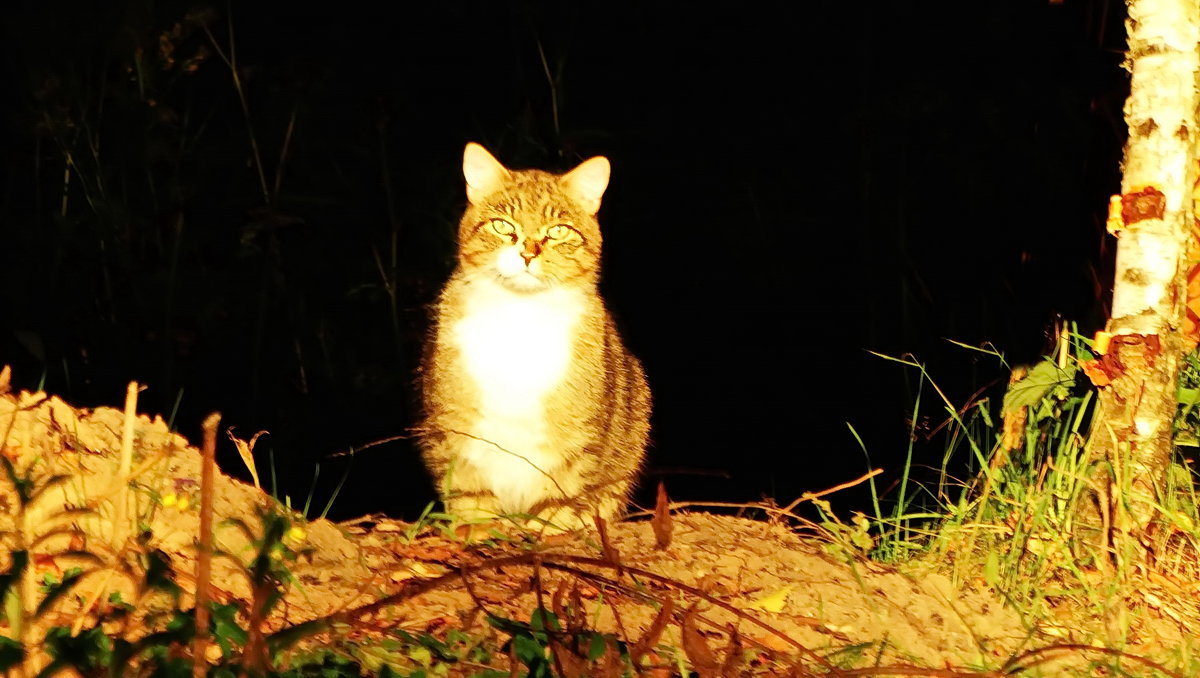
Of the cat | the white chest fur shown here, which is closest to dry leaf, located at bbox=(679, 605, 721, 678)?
the cat

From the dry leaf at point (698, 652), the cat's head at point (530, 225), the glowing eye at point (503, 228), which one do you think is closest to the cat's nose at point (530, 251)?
the cat's head at point (530, 225)

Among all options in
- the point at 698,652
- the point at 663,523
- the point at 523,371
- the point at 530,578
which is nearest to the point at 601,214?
the point at 523,371

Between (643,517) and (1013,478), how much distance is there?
1651 mm

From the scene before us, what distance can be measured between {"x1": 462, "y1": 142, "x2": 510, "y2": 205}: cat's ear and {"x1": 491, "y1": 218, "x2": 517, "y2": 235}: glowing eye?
19 centimetres

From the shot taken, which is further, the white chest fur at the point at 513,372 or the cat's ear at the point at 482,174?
the cat's ear at the point at 482,174

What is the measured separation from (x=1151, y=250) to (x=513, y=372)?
72.5 inches

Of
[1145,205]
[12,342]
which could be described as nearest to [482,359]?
[1145,205]

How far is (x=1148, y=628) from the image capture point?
135 inches

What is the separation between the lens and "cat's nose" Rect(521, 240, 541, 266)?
4.28 meters

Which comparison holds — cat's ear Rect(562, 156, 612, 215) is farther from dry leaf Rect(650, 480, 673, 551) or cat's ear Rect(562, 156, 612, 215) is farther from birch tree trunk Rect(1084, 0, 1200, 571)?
dry leaf Rect(650, 480, 673, 551)

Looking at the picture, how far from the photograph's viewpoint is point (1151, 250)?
12.5ft

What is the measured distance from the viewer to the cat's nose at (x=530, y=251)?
14.0 ft

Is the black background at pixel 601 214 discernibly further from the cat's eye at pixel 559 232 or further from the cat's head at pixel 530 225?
the cat's eye at pixel 559 232

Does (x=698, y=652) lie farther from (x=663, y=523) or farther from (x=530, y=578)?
(x=530, y=578)
